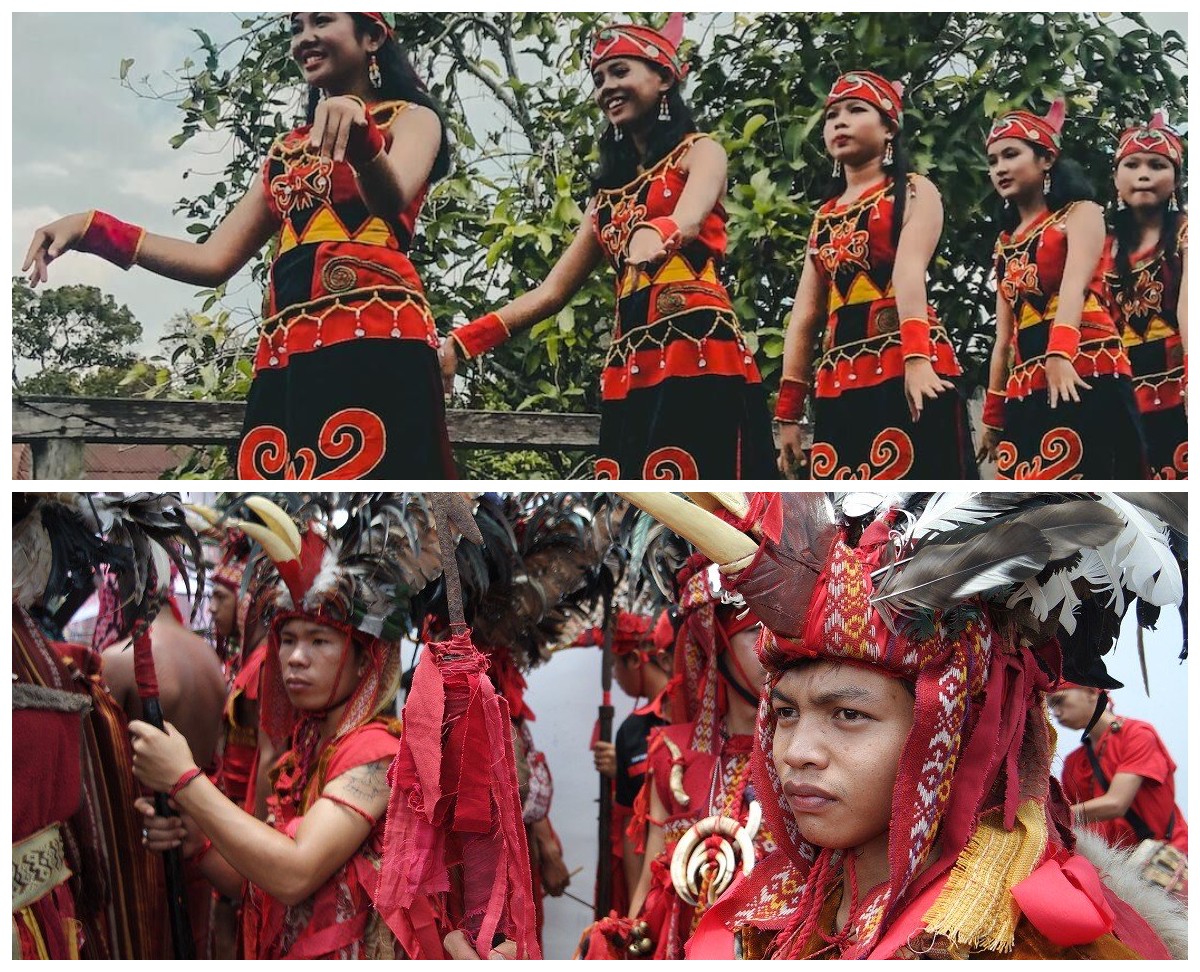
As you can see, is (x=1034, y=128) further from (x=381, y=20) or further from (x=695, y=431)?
(x=381, y=20)

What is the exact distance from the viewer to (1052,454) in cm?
475

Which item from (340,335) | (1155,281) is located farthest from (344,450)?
(1155,281)

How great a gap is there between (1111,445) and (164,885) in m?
3.58

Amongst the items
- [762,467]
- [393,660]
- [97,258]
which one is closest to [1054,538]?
[393,660]

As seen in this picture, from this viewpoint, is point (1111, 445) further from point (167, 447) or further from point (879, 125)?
point (167, 447)

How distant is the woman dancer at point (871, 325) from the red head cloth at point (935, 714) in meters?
2.51

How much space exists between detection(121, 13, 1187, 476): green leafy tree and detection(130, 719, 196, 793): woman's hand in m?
1.56

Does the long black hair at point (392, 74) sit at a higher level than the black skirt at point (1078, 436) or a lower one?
higher

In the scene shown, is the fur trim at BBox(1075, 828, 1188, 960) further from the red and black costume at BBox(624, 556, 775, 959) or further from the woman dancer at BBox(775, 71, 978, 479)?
the woman dancer at BBox(775, 71, 978, 479)

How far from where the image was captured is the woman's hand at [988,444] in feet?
15.6

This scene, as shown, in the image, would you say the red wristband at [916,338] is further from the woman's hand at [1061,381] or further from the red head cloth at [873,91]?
the red head cloth at [873,91]

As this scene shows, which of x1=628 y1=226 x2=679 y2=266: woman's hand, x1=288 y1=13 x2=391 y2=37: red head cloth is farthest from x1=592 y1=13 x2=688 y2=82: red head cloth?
x1=288 y1=13 x2=391 y2=37: red head cloth

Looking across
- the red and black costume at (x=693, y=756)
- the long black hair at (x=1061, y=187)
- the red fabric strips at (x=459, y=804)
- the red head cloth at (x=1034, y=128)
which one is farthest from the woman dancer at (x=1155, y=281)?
the red fabric strips at (x=459, y=804)

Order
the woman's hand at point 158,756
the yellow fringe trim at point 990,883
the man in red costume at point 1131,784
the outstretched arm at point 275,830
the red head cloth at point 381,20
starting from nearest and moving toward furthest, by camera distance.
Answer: the yellow fringe trim at point 990,883 < the outstretched arm at point 275,830 < the woman's hand at point 158,756 < the red head cloth at point 381,20 < the man in red costume at point 1131,784
